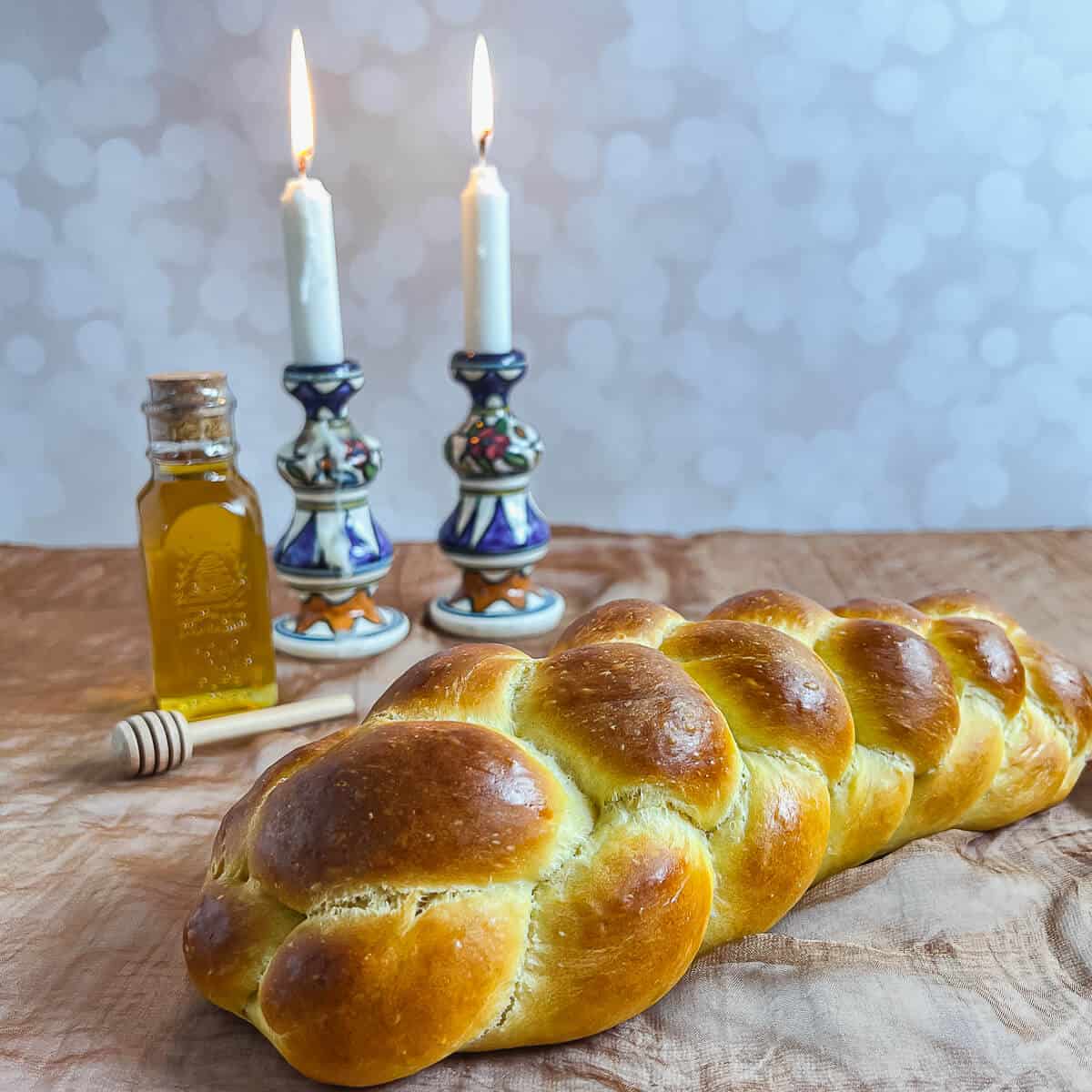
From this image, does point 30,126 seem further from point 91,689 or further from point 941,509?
point 941,509

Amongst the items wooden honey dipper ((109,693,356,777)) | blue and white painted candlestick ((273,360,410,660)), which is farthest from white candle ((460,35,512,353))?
wooden honey dipper ((109,693,356,777))

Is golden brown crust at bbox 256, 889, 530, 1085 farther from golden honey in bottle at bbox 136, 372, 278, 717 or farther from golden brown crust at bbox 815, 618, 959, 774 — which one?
golden honey in bottle at bbox 136, 372, 278, 717

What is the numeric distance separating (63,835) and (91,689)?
305 mm

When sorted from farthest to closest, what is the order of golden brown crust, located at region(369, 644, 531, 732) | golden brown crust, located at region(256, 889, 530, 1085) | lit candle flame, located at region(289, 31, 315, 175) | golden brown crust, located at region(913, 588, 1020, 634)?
lit candle flame, located at region(289, 31, 315, 175), golden brown crust, located at region(913, 588, 1020, 634), golden brown crust, located at region(369, 644, 531, 732), golden brown crust, located at region(256, 889, 530, 1085)

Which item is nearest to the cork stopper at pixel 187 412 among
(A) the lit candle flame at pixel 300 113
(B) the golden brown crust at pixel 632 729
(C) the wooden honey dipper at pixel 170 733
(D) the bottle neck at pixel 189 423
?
(D) the bottle neck at pixel 189 423

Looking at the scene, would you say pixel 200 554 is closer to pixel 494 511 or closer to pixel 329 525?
pixel 329 525

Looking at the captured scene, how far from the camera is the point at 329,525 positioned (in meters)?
1.15

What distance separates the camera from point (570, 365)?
1808 mm

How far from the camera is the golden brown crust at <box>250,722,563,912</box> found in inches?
20.0

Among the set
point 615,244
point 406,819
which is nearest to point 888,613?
point 406,819

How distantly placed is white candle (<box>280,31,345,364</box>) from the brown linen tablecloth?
0.38 meters

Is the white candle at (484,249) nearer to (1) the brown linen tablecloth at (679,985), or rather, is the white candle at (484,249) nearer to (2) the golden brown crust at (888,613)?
(1) the brown linen tablecloth at (679,985)

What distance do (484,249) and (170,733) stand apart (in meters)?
0.61

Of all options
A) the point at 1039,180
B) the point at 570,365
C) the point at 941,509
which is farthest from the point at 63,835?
the point at 1039,180
